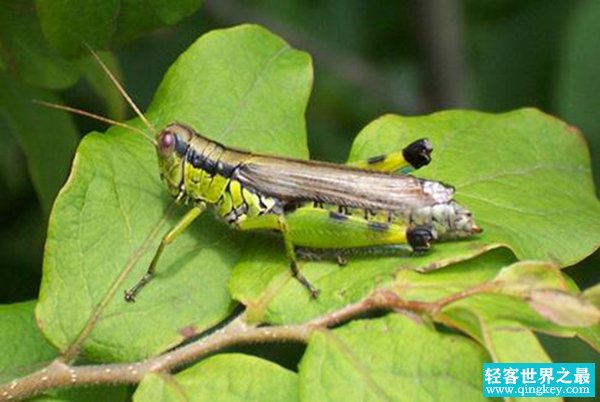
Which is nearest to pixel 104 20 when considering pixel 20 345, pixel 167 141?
pixel 167 141

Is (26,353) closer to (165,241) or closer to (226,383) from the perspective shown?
(165,241)

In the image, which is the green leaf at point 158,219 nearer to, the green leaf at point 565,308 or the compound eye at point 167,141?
the compound eye at point 167,141

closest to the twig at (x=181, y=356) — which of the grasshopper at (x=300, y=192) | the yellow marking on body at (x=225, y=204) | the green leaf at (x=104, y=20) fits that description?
the grasshopper at (x=300, y=192)

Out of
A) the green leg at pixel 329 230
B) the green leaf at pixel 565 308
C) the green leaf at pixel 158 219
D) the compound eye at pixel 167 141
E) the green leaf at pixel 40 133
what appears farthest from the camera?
the green leaf at pixel 40 133

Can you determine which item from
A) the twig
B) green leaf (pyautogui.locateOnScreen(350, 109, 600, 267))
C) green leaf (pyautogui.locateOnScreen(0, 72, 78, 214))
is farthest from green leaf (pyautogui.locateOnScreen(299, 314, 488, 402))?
green leaf (pyautogui.locateOnScreen(0, 72, 78, 214))

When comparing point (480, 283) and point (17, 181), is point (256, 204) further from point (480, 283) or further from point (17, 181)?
point (17, 181)
